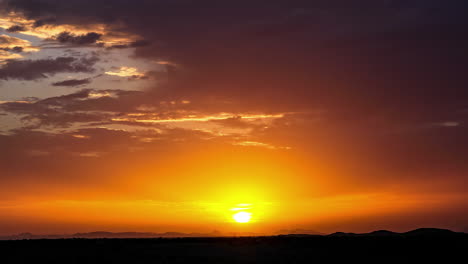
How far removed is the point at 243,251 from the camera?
63.2 m

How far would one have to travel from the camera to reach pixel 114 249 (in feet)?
206

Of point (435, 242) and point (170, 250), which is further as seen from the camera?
point (435, 242)

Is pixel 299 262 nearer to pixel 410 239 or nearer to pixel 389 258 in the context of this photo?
pixel 389 258

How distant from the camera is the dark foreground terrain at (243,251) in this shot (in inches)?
2308

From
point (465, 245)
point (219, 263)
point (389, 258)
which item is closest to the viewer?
point (219, 263)

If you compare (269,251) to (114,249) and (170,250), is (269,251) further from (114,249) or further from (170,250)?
(114,249)

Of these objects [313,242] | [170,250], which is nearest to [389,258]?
[313,242]

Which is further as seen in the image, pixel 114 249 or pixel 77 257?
pixel 114 249

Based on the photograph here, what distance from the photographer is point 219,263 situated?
2223 inches

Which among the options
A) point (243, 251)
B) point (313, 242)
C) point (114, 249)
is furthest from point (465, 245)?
point (114, 249)

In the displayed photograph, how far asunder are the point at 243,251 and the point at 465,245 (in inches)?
1162

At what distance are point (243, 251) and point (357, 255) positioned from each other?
13.5 m

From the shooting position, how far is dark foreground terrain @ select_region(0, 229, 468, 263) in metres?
58.6

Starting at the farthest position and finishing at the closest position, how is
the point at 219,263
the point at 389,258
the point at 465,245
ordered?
the point at 465,245 < the point at 389,258 < the point at 219,263
